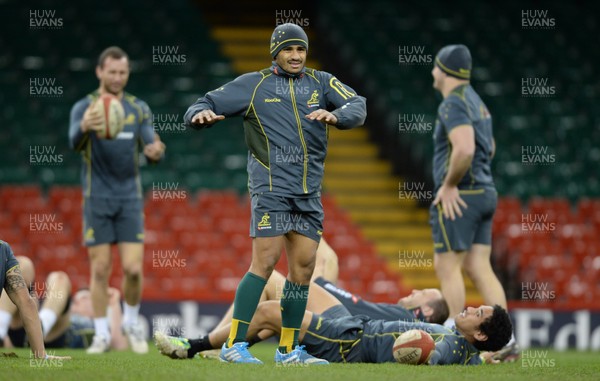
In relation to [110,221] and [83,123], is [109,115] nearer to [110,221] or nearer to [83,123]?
[83,123]

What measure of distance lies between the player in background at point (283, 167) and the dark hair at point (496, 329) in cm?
128

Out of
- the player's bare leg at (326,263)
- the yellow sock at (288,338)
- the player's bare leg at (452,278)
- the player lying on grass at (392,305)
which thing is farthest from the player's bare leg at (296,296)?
the player's bare leg at (452,278)

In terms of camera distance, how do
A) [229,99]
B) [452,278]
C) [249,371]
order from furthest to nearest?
[452,278] → [229,99] → [249,371]

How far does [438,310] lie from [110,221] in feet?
10.8

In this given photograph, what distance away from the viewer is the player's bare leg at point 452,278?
9344mm

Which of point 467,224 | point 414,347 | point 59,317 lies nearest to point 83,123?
point 59,317

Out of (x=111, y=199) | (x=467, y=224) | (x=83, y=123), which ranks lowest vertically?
(x=467, y=224)

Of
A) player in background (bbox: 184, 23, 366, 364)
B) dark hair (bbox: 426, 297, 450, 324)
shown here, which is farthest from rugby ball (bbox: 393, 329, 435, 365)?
dark hair (bbox: 426, 297, 450, 324)

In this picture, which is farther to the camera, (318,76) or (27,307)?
(318,76)

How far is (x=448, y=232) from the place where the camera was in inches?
369

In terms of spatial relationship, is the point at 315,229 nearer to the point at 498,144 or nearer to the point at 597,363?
the point at 597,363

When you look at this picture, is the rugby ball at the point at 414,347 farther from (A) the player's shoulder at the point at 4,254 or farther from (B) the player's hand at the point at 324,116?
(A) the player's shoulder at the point at 4,254

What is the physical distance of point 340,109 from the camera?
23.9 ft

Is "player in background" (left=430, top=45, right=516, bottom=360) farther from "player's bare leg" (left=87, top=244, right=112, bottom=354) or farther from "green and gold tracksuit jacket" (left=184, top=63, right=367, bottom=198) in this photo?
"player's bare leg" (left=87, top=244, right=112, bottom=354)
